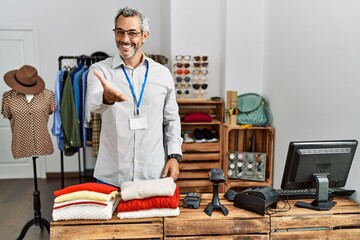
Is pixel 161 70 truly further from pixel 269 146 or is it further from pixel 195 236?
pixel 269 146

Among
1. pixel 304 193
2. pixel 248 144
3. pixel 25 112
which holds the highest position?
pixel 25 112

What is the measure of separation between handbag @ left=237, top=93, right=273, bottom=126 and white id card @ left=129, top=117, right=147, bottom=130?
1.79 metres

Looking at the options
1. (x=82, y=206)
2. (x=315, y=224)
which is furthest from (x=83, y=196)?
(x=315, y=224)

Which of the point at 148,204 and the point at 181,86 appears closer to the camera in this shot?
the point at 148,204

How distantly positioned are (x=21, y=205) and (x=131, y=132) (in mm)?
2706

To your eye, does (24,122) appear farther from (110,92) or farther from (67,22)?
(67,22)

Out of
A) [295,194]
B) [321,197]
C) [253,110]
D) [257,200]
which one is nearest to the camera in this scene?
[257,200]

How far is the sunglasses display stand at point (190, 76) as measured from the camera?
135 inches

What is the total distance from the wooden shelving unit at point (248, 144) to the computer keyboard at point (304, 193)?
139cm

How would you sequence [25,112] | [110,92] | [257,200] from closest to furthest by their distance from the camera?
1. [110,92]
2. [257,200]
3. [25,112]

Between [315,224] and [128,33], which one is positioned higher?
[128,33]

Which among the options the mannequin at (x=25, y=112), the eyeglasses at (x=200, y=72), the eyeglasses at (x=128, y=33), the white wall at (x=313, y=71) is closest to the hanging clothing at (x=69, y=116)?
the mannequin at (x=25, y=112)

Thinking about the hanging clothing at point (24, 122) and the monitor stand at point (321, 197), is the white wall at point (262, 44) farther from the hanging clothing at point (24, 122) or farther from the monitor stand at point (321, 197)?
the hanging clothing at point (24, 122)

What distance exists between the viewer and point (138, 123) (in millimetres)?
1623
